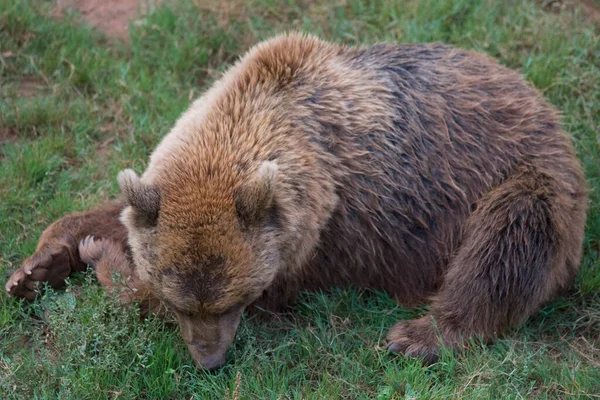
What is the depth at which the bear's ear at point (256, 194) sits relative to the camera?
439 centimetres

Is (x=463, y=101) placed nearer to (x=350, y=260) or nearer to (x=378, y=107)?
(x=378, y=107)

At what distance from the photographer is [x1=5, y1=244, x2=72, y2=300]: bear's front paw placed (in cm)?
528

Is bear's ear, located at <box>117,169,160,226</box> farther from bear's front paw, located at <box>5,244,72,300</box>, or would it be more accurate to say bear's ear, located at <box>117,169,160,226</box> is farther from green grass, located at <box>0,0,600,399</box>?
bear's front paw, located at <box>5,244,72,300</box>

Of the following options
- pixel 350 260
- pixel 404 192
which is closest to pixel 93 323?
pixel 350 260

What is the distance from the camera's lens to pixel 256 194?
4395 millimetres

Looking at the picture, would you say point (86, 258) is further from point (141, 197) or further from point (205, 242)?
point (205, 242)

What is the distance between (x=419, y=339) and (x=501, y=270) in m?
0.69

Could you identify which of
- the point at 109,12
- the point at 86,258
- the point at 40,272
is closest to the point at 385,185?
the point at 86,258

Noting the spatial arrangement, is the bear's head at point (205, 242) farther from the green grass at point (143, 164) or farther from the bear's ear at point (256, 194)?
the green grass at point (143, 164)

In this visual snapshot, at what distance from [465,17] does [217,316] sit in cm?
429

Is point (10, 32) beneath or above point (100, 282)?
above

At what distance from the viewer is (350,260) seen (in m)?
5.48

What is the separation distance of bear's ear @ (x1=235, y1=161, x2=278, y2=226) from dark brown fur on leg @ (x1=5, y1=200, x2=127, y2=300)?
4.92ft

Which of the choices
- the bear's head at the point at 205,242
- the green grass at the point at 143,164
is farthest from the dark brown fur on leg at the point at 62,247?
the bear's head at the point at 205,242
